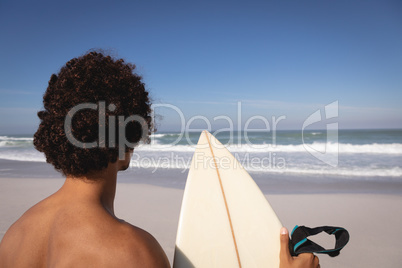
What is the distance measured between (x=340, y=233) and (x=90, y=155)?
3.69ft

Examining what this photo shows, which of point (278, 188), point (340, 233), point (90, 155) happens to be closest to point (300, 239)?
point (340, 233)

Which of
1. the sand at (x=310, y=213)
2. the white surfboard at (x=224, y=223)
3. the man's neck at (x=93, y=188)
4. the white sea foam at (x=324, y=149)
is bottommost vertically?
the sand at (x=310, y=213)

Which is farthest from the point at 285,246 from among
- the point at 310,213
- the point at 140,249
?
the point at 310,213

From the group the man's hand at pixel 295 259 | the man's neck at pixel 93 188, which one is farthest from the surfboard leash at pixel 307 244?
the man's neck at pixel 93 188

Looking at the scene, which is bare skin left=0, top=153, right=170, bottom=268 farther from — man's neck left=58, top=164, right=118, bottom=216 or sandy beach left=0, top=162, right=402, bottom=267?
sandy beach left=0, top=162, right=402, bottom=267

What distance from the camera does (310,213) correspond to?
14.9 feet

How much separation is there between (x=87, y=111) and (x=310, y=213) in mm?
4510

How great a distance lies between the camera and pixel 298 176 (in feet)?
25.3

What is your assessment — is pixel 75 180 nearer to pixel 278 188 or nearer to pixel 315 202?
pixel 315 202

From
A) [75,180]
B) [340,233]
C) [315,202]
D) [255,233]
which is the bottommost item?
[315,202]

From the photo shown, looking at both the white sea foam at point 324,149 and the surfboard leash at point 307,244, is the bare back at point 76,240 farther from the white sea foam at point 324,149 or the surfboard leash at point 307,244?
the white sea foam at point 324,149

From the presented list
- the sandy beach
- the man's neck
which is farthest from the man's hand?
the sandy beach

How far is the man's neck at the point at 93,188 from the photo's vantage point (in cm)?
94

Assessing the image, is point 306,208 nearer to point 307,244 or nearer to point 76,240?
point 307,244
